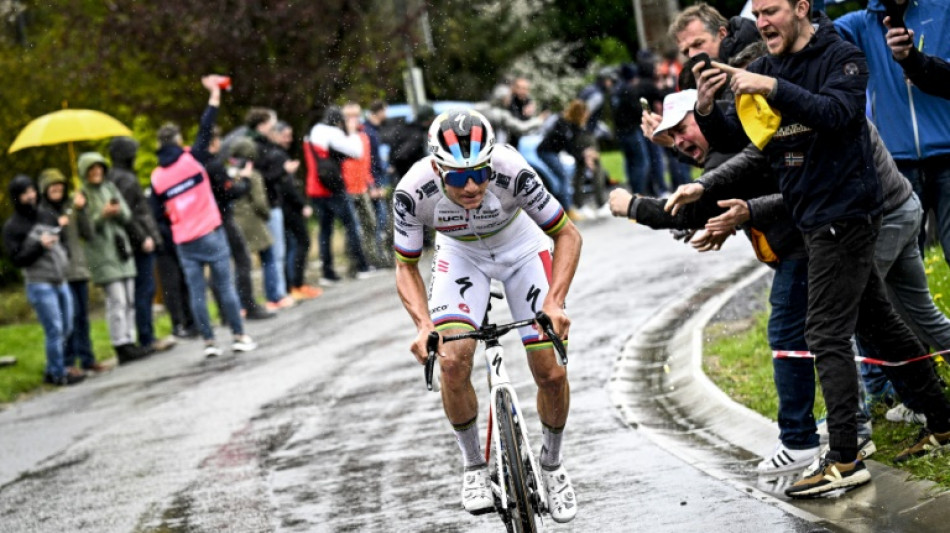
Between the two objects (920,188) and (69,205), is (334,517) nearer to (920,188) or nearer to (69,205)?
(920,188)

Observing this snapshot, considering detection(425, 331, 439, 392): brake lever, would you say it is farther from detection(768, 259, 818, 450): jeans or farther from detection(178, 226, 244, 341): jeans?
detection(178, 226, 244, 341): jeans

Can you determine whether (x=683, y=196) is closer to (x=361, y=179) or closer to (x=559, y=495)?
(x=559, y=495)

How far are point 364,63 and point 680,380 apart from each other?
51.4ft

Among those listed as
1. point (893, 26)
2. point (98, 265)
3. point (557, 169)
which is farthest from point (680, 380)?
point (557, 169)

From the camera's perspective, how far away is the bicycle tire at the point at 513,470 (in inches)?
289

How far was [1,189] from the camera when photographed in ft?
85.6

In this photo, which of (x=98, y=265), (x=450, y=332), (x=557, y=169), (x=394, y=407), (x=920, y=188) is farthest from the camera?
(x=557, y=169)

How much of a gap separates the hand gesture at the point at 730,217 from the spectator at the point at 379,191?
13.5 m

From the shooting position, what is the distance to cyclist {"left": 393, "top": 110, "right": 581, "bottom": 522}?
787cm

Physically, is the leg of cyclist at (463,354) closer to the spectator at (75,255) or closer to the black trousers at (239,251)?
the spectator at (75,255)

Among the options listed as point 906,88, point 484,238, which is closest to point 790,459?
point 484,238

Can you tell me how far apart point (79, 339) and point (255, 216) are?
107 inches

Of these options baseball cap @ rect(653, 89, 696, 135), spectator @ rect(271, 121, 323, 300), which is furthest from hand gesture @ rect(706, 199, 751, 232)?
spectator @ rect(271, 121, 323, 300)

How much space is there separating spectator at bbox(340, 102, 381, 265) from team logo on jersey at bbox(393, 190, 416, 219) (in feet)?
42.3
